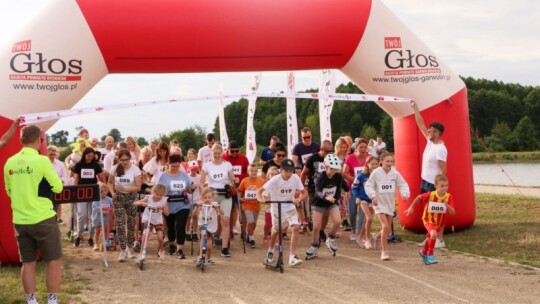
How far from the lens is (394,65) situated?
9523 mm

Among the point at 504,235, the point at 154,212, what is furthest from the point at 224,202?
the point at 504,235

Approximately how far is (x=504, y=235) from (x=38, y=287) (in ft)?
A: 22.5

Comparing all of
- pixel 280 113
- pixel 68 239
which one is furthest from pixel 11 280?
pixel 280 113

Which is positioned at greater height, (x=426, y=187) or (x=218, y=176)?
Result: (x=218, y=176)

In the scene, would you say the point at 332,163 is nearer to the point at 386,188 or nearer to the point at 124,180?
the point at 386,188

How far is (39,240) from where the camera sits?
217 inches

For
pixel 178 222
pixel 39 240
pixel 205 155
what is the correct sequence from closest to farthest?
pixel 39 240 → pixel 178 222 → pixel 205 155

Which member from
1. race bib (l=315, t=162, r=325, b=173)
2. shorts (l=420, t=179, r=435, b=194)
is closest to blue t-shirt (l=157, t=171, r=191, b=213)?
race bib (l=315, t=162, r=325, b=173)

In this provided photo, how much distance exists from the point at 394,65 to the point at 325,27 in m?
1.35

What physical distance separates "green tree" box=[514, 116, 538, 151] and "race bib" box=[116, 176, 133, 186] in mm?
47466

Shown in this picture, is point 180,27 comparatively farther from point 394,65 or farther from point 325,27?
point 394,65

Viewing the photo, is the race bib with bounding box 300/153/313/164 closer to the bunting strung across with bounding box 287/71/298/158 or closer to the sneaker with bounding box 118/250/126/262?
the sneaker with bounding box 118/250/126/262

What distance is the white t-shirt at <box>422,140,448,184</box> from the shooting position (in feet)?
29.3

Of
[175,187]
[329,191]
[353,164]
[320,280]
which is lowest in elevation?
[320,280]
